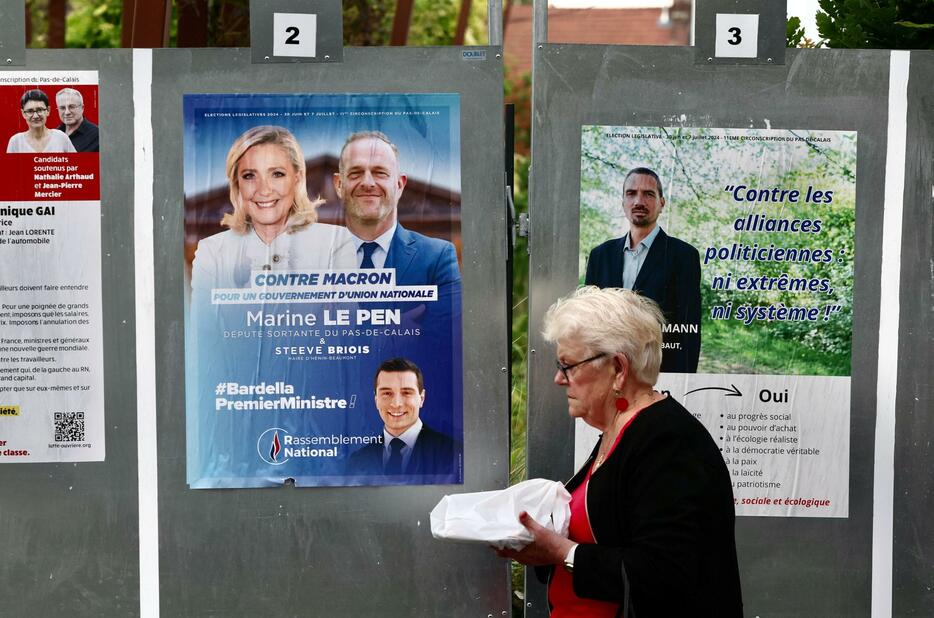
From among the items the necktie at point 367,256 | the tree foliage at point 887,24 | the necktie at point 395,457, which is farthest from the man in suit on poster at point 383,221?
the tree foliage at point 887,24

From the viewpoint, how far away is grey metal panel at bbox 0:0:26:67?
349cm

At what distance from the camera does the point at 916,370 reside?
3631 mm

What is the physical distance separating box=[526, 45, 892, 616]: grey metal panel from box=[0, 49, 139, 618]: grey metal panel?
1331 millimetres

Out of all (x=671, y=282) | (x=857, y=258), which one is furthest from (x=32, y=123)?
(x=857, y=258)

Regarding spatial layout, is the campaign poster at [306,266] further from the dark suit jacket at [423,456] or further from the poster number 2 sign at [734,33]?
the poster number 2 sign at [734,33]

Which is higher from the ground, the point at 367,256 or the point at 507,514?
the point at 367,256

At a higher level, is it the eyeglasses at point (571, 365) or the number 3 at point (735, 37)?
the number 3 at point (735, 37)

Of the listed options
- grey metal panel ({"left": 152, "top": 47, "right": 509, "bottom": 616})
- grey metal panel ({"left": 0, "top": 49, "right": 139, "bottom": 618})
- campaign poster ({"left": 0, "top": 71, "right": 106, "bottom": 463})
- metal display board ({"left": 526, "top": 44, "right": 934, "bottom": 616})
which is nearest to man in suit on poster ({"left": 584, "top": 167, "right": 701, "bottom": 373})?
metal display board ({"left": 526, "top": 44, "right": 934, "bottom": 616})

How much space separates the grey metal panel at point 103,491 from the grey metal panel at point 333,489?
0.11m

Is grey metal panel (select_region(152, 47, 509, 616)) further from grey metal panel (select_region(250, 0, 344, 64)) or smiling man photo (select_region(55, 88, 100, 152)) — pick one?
smiling man photo (select_region(55, 88, 100, 152))

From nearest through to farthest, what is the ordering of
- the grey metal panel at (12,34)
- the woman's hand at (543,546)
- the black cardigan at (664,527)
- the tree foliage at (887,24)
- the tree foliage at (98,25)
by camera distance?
the black cardigan at (664,527), the woman's hand at (543,546), the grey metal panel at (12,34), the tree foliage at (887,24), the tree foliage at (98,25)

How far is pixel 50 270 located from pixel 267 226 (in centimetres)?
72

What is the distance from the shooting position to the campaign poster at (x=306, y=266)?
3520 mm

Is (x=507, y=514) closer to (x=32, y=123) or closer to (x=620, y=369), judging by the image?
(x=620, y=369)
